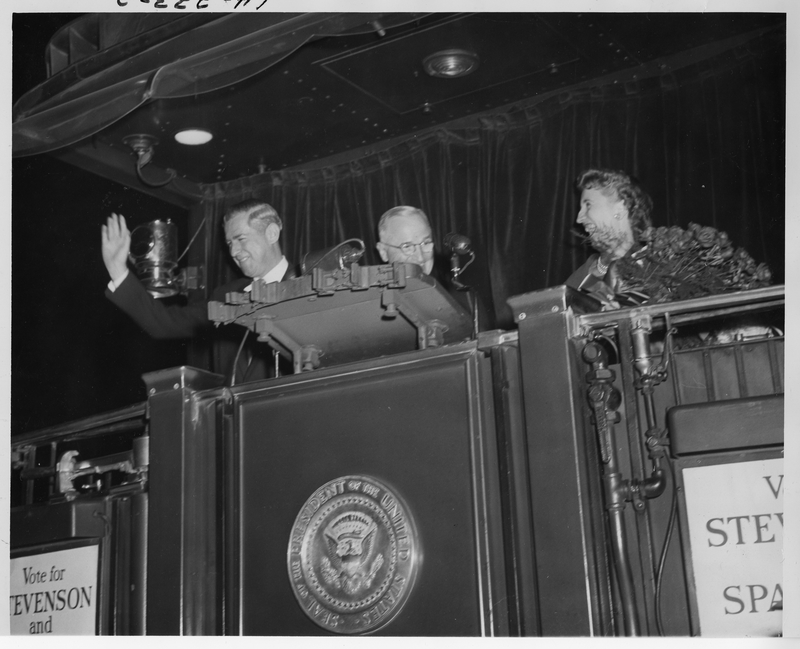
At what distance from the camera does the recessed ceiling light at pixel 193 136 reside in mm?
4769

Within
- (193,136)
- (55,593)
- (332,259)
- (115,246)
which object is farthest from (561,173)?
(55,593)

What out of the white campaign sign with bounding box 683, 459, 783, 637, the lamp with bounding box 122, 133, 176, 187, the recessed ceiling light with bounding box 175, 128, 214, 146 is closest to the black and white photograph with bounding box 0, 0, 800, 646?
the white campaign sign with bounding box 683, 459, 783, 637

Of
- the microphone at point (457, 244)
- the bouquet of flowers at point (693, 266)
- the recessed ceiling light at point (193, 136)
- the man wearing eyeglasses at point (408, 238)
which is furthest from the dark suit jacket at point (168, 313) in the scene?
the bouquet of flowers at point (693, 266)

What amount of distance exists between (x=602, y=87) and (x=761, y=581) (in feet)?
9.41

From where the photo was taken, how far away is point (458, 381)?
209 centimetres

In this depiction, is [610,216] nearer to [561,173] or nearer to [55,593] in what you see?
[561,173]

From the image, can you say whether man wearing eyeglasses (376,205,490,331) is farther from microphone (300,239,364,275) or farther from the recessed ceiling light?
the recessed ceiling light

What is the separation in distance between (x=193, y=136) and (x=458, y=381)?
313 centimetres

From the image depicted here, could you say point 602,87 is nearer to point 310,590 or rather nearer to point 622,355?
point 622,355

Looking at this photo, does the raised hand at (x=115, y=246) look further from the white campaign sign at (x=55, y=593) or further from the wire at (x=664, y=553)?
the wire at (x=664, y=553)

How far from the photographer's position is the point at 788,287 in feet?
6.71

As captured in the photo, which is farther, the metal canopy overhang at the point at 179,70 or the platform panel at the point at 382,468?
the metal canopy overhang at the point at 179,70

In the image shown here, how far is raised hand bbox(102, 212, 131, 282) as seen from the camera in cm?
351

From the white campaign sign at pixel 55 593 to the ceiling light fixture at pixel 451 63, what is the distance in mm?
2507
